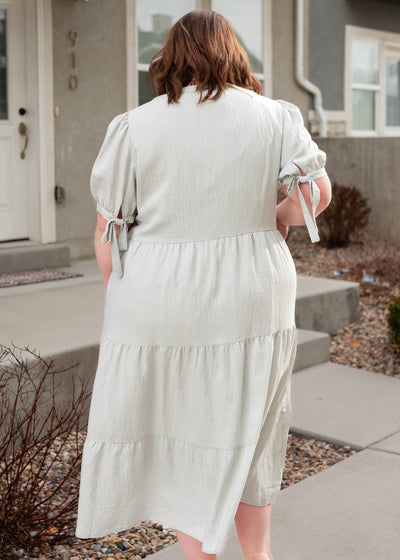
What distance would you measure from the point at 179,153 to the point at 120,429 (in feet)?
2.29

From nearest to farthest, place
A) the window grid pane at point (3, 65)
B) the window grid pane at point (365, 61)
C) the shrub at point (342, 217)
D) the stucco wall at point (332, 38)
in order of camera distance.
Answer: the window grid pane at point (3, 65) → the shrub at point (342, 217) → the stucco wall at point (332, 38) → the window grid pane at point (365, 61)

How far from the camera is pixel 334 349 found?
17.7 ft

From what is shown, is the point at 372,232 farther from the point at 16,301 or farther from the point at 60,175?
the point at 16,301

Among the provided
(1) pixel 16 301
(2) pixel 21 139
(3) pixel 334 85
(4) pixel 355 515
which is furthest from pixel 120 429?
(3) pixel 334 85

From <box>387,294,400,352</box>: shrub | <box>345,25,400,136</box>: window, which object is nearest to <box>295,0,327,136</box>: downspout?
<box>345,25,400,136</box>: window

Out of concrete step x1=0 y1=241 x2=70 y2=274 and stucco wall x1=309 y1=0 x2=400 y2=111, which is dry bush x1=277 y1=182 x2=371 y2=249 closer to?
stucco wall x1=309 y1=0 x2=400 y2=111

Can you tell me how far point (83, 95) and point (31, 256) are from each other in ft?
5.53

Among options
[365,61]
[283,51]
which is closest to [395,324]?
[283,51]

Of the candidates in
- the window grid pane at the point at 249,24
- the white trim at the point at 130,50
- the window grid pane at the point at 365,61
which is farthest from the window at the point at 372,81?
the white trim at the point at 130,50

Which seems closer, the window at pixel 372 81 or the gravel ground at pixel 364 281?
the gravel ground at pixel 364 281

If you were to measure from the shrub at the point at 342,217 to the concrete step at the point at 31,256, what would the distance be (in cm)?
340

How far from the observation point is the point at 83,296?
5.16 metres

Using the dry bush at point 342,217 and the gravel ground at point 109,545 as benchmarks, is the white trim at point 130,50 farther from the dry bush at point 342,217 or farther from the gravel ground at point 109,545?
the gravel ground at point 109,545

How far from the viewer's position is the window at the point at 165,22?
303 inches
